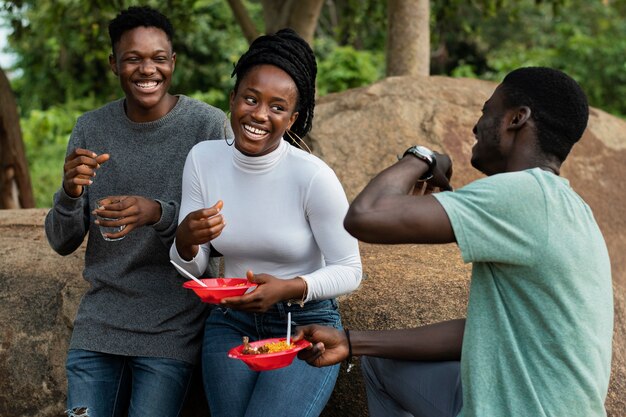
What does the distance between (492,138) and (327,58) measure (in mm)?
12166

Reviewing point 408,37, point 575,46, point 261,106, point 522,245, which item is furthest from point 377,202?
point 575,46

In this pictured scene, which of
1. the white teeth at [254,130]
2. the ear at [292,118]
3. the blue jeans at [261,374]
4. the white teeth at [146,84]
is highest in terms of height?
the white teeth at [146,84]

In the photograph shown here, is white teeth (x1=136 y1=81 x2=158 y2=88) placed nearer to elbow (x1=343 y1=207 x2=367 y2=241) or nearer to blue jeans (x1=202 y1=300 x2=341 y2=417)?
blue jeans (x1=202 y1=300 x2=341 y2=417)

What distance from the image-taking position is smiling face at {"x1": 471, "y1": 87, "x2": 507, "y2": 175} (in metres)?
2.55

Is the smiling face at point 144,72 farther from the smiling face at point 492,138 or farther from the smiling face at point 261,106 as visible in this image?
the smiling face at point 492,138

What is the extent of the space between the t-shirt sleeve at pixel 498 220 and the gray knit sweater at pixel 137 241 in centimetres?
132

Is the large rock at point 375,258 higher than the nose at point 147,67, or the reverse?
the nose at point 147,67

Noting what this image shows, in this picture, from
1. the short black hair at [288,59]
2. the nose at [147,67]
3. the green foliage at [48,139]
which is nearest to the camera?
the short black hair at [288,59]

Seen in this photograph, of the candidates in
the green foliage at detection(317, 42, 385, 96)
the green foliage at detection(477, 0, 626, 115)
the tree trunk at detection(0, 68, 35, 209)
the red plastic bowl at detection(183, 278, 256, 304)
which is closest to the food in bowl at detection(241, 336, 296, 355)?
the red plastic bowl at detection(183, 278, 256, 304)

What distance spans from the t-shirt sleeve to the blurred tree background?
8807 mm

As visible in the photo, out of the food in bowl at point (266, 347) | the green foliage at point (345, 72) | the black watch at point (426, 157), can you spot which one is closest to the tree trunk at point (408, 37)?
the black watch at point (426, 157)

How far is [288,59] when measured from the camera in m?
3.05

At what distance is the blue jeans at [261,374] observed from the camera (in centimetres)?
284

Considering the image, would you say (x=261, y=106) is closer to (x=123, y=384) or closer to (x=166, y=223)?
(x=166, y=223)
